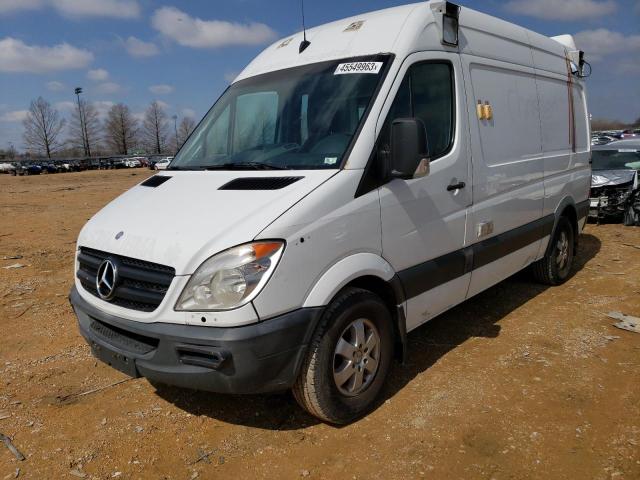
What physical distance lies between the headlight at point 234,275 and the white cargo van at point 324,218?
0.04 feet

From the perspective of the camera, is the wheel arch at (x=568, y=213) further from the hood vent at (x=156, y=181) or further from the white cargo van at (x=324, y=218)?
the hood vent at (x=156, y=181)

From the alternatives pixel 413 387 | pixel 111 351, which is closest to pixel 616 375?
pixel 413 387

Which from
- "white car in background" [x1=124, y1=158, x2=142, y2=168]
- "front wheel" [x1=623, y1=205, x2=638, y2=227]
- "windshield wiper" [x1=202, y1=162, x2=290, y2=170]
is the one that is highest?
"white car in background" [x1=124, y1=158, x2=142, y2=168]

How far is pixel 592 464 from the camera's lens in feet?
9.65

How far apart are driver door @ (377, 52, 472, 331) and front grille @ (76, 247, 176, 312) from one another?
→ 142 centimetres

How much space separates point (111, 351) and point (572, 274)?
19.6ft

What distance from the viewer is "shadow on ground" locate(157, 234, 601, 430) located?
358cm

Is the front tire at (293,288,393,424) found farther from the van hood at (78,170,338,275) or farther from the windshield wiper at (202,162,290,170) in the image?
the windshield wiper at (202,162,290,170)

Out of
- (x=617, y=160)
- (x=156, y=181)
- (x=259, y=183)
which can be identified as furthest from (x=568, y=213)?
(x=617, y=160)

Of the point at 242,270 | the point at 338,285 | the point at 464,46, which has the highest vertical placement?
the point at 464,46

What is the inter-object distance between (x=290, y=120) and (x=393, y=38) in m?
0.91

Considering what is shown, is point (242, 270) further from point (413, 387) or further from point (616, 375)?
point (616, 375)

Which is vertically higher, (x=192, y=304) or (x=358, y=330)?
(x=192, y=304)

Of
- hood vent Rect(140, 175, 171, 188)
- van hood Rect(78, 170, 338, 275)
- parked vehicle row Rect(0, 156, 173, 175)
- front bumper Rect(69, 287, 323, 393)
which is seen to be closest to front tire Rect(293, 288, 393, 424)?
front bumper Rect(69, 287, 323, 393)
